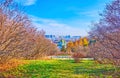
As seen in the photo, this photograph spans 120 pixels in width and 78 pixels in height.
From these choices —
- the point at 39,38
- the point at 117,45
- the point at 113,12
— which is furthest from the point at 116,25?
the point at 39,38

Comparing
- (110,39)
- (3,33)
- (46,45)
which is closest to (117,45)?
(110,39)

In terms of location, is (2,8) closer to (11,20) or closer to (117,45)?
(11,20)

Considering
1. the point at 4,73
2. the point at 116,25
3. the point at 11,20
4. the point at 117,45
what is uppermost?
the point at 11,20

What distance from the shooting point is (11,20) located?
20000 mm

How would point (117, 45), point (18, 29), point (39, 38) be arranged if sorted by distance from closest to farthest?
point (117, 45) < point (18, 29) < point (39, 38)

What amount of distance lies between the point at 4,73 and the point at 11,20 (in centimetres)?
368

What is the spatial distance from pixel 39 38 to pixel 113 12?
30194 millimetres

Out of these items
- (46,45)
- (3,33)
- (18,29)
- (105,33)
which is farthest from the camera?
(46,45)

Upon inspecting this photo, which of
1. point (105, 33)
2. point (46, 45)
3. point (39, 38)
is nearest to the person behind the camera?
point (105, 33)

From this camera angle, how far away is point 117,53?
12.8 m

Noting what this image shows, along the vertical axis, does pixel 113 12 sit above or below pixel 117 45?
above

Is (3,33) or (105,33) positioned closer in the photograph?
(105,33)

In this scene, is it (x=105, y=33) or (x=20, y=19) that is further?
(x=20, y=19)

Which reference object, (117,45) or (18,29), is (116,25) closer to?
(117,45)
